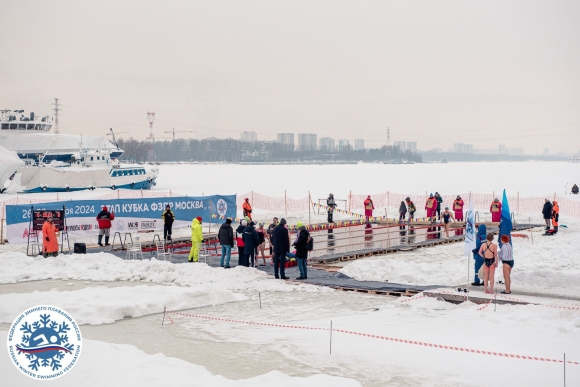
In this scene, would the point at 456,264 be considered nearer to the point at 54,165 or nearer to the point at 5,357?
the point at 5,357

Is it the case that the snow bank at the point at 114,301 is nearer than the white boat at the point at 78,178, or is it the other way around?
the snow bank at the point at 114,301

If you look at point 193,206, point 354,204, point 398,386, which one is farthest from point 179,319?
point 354,204

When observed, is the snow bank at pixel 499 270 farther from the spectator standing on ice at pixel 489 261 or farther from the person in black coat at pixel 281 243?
the person in black coat at pixel 281 243

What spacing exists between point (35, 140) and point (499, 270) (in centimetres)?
8652

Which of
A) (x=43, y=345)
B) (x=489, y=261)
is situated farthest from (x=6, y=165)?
(x=43, y=345)

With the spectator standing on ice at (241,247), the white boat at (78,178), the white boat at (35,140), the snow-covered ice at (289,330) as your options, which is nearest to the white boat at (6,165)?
the white boat at (78,178)

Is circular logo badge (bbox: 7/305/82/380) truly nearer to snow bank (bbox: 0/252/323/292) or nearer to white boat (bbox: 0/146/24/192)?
snow bank (bbox: 0/252/323/292)

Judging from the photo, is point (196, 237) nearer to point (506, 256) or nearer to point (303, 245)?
point (303, 245)

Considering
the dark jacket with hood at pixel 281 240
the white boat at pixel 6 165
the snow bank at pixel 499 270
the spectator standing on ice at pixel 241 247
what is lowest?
the snow bank at pixel 499 270

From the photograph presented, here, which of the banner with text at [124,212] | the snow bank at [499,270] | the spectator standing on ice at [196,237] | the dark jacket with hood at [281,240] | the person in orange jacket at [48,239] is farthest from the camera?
the banner with text at [124,212]

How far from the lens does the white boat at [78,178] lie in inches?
2448

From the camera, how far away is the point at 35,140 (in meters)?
89.9

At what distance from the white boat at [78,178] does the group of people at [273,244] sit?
49729 millimetres

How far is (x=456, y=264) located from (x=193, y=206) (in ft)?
46.3
